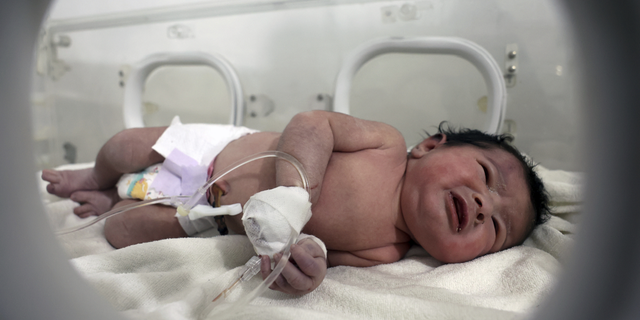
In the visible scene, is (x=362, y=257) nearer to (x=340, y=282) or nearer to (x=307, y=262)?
(x=340, y=282)

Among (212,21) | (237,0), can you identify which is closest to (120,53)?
(212,21)

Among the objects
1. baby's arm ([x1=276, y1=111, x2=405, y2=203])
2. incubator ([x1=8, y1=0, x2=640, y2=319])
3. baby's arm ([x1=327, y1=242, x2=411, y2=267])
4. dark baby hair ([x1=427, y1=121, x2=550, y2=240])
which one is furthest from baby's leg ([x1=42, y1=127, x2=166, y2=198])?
dark baby hair ([x1=427, y1=121, x2=550, y2=240])

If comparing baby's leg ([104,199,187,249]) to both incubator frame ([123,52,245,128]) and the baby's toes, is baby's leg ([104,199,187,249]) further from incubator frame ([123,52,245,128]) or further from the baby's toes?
incubator frame ([123,52,245,128])

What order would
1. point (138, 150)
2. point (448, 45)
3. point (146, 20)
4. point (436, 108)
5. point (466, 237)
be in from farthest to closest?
point (146, 20)
point (436, 108)
point (448, 45)
point (138, 150)
point (466, 237)

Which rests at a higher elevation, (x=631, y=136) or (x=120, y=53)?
(x=120, y=53)

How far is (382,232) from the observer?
2.53 ft

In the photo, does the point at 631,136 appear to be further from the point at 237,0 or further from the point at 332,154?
the point at 237,0

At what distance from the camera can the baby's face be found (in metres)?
0.70

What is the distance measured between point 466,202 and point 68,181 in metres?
1.09

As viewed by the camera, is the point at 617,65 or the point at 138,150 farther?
the point at 138,150

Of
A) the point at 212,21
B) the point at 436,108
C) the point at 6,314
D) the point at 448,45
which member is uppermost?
the point at 212,21

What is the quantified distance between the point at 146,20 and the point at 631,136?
1.62 meters

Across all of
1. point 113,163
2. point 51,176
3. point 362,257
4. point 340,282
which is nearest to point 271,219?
point 340,282

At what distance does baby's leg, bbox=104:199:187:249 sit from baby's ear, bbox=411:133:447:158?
2.05ft
